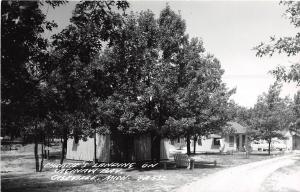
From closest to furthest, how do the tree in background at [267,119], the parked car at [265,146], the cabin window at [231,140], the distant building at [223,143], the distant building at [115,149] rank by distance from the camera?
the distant building at [115,149], the tree in background at [267,119], the distant building at [223,143], the cabin window at [231,140], the parked car at [265,146]

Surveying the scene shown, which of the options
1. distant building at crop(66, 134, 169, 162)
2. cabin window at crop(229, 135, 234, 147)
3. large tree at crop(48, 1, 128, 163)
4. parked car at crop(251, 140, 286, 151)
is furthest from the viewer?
parked car at crop(251, 140, 286, 151)

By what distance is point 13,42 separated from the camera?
8.38 meters

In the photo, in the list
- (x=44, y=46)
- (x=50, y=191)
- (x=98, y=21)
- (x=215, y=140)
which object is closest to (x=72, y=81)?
(x=44, y=46)

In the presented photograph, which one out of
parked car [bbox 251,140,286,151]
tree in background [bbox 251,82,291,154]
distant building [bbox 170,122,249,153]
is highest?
tree in background [bbox 251,82,291,154]

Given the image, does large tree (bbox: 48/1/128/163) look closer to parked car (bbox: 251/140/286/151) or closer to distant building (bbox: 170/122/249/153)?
distant building (bbox: 170/122/249/153)

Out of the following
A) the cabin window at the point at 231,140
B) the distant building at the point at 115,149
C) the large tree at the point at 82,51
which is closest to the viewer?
the large tree at the point at 82,51

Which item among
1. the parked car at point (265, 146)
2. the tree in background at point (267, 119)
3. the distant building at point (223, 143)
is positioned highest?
the tree in background at point (267, 119)

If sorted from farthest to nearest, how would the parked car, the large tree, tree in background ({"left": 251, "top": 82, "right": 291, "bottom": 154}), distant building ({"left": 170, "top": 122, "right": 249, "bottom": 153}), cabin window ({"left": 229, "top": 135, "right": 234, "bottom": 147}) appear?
the parked car → cabin window ({"left": 229, "top": 135, "right": 234, "bottom": 147}) → distant building ({"left": 170, "top": 122, "right": 249, "bottom": 153}) → tree in background ({"left": 251, "top": 82, "right": 291, "bottom": 154}) → the large tree

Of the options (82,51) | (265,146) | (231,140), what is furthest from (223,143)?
(82,51)

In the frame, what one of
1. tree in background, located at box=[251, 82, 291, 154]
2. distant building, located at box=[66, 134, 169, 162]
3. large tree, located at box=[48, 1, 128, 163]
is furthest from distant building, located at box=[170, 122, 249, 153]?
large tree, located at box=[48, 1, 128, 163]

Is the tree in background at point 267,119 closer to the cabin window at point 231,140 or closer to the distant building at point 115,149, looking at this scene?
the cabin window at point 231,140

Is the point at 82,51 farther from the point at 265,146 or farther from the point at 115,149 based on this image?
the point at 265,146

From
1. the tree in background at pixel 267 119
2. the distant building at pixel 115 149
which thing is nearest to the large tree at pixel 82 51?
the distant building at pixel 115 149

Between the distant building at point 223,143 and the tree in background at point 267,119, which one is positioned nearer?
the tree in background at point 267,119
